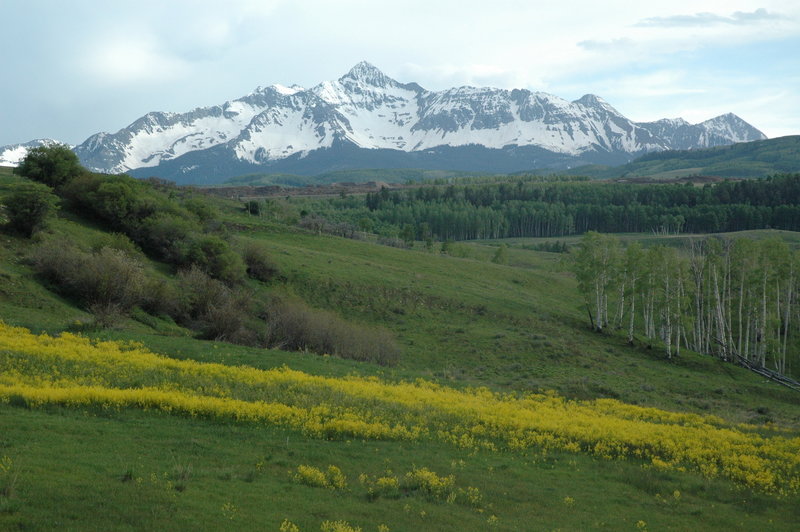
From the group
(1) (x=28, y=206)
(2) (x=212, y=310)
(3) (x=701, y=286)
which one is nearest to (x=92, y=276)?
(2) (x=212, y=310)

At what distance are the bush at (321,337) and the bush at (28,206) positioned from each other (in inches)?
738

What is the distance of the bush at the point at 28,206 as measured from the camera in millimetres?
44062

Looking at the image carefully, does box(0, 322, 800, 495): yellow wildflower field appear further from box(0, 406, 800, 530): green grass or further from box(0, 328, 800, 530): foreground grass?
box(0, 406, 800, 530): green grass

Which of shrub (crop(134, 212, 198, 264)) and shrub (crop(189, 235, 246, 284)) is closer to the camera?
shrub (crop(189, 235, 246, 284))

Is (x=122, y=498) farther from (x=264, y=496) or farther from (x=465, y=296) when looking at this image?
(x=465, y=296)

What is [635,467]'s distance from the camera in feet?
75.7

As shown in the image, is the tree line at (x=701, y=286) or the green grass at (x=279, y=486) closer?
the green grass at (x=279, y=486)

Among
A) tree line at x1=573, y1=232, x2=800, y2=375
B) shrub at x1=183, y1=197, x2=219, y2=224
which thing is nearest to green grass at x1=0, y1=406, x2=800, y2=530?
tree line at x1=573, y1=232, x2=800, y2=375

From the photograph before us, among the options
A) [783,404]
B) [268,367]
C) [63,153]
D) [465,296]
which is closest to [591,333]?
[465,296]

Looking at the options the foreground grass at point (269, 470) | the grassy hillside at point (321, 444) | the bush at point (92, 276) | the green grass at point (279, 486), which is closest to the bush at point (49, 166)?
the grassy hillside at point (321, 444)

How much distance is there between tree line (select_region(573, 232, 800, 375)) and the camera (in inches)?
2726

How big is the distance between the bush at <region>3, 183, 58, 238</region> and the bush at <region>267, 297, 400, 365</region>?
1874cm

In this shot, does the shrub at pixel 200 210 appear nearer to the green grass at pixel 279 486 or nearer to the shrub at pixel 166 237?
the shrub at pixel 166 237

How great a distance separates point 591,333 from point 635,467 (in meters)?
50.7
